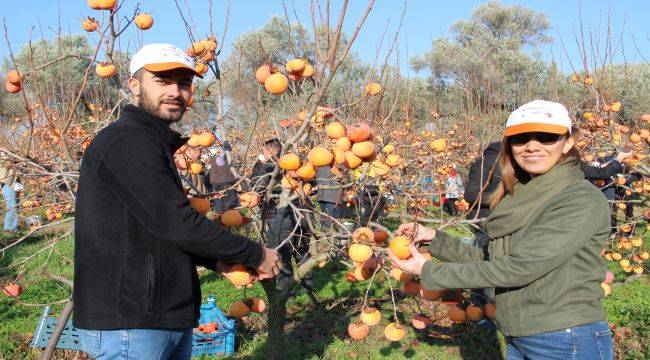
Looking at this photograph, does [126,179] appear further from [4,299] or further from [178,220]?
[4,299]

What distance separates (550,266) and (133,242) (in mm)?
1321

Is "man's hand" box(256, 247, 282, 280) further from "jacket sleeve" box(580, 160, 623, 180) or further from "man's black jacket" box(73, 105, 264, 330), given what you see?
"jacket sleeve" box(580, 160, 623, 180)

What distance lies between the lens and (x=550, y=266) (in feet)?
5.33

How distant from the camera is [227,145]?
2953 mm

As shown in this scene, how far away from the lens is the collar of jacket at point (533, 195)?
1723 millimetres

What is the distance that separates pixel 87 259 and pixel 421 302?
3.80 meters

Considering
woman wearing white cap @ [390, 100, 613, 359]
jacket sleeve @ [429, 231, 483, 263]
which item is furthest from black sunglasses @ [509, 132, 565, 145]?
jacket sleeve @ [429, 231, 483, 263]

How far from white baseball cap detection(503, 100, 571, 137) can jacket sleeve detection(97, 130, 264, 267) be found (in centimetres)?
112

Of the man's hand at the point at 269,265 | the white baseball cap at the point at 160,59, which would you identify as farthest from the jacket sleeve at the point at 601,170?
the white baseball cap at the point at 160,59

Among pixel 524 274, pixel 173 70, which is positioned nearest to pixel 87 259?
pixel 173 70

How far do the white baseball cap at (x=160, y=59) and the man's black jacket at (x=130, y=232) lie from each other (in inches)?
7.6

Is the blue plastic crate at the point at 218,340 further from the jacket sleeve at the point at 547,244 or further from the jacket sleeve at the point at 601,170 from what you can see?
the jacket sleeve at the point at 601,170

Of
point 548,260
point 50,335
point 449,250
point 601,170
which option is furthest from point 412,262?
point 601,170

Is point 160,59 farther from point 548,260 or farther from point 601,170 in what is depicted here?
point 601,170
